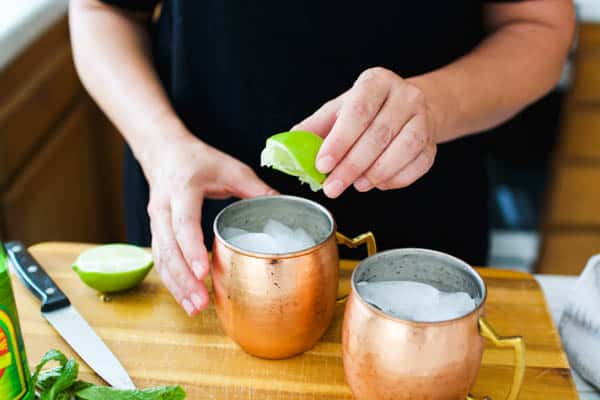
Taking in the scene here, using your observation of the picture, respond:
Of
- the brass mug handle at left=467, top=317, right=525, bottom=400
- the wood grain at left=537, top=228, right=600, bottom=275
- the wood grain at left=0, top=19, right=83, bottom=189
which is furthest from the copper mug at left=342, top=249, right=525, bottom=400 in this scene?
the wood grain at left=537, top=228, right=600, bottom=275

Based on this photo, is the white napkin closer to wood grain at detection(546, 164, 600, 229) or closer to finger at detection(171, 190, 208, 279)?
finger at detection(171, 190, 208, 279)

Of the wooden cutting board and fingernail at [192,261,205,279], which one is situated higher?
fingernail at [192,261,205,279]

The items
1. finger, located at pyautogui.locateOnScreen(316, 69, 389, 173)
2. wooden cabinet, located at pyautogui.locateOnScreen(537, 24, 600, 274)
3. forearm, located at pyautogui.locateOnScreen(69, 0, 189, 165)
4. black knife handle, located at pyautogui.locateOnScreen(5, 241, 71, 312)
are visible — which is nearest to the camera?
finger, located at pyautogui.locateOnScreen(316, 69, 389, 173)

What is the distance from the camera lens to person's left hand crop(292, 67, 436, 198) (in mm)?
710

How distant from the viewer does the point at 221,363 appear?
773 mm

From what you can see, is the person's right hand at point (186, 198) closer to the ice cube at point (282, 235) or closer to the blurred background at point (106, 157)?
the ice cube at point (282, 235)

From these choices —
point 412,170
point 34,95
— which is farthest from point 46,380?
point 34,95

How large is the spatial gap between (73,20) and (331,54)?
451mm

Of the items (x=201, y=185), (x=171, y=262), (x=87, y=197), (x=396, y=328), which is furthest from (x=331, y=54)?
(x=87, y=197)

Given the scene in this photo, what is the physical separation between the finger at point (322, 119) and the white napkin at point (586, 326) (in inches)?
14.0

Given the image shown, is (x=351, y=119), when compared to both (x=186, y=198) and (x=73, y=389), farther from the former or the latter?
(x=73, y=389)

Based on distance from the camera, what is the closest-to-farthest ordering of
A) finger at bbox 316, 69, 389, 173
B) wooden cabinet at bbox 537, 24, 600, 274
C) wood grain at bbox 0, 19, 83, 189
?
finger at bbox 316, 69, 389, 173
wood grain at bbox 0, 19, 83, 189
wooden cabinet at bbox 537, 24, 600, 274

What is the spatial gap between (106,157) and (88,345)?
1.33m

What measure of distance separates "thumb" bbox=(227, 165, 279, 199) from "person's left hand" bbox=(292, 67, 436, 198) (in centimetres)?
13
